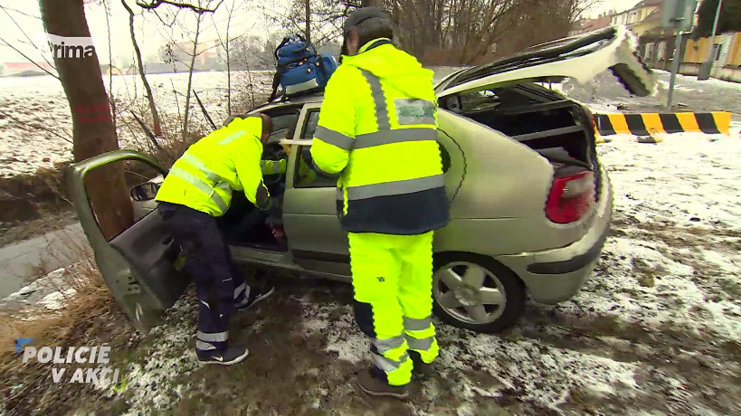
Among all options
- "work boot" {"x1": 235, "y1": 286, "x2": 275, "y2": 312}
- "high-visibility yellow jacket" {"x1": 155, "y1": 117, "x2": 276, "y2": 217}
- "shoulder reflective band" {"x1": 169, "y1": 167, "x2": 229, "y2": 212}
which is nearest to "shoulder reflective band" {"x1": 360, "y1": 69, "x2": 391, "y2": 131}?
"high-visibility yellow jacket" {"x1": 155, "y1": 117, "x2": 276, "y2": 217}

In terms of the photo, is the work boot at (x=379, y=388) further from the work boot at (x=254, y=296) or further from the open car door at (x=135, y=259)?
the open car door at (x=135, y=259)

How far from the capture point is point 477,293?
256cm

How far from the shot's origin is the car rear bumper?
230 centimetres

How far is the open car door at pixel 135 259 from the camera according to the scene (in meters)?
2.30

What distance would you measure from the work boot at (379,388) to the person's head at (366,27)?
5.85 ft

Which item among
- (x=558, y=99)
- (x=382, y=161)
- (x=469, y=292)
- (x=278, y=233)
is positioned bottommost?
(x=469, y=292)

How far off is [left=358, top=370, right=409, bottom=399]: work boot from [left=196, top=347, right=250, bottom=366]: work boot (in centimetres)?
84

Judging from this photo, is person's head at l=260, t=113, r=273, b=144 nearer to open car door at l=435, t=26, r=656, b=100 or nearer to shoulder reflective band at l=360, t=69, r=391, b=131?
shoulder reflective band at l=360, t=69, r=391, b=131

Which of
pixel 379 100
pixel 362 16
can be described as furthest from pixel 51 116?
pixel 379 100

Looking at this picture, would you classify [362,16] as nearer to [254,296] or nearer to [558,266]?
[558,266]

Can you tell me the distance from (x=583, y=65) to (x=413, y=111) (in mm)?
908

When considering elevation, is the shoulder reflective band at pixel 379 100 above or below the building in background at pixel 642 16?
below

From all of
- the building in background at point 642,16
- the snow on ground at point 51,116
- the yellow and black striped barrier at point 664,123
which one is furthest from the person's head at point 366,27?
the building in background at point 642,16

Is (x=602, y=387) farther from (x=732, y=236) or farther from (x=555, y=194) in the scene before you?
(x=732, y=236)
